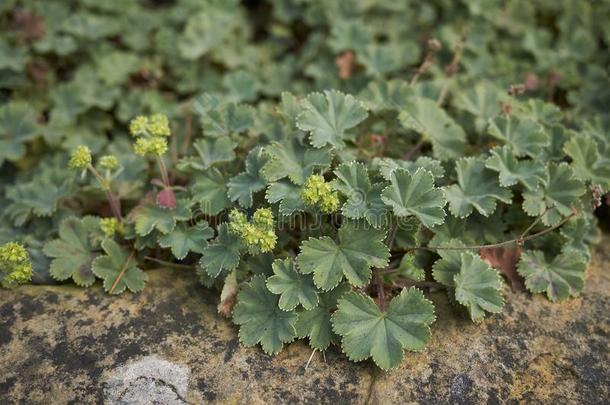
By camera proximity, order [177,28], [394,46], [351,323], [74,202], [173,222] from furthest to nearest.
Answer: [177,28], [394,46], [74,202], [173,222], [351,323]

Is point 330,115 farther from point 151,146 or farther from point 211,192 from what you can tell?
point 151,146

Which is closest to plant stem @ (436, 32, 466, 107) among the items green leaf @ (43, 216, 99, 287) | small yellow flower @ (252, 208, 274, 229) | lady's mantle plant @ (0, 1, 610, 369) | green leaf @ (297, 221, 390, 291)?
Result: lady's mantle plant @ (0, 1, 610, 369)

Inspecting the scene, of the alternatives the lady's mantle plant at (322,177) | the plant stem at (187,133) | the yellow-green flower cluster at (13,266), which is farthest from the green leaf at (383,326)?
the plant stem at (187,133)

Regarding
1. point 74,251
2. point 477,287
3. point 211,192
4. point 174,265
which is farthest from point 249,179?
point 477,287

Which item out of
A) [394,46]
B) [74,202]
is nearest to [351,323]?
[74,202]

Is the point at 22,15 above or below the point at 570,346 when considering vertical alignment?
above

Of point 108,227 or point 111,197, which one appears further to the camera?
point 111,197

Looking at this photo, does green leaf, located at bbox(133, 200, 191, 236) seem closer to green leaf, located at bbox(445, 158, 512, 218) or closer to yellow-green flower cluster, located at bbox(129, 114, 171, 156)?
yellow-green flower cluster, located at bbox(129, 114, 171, 156)

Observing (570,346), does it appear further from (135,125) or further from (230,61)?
(230,61)
